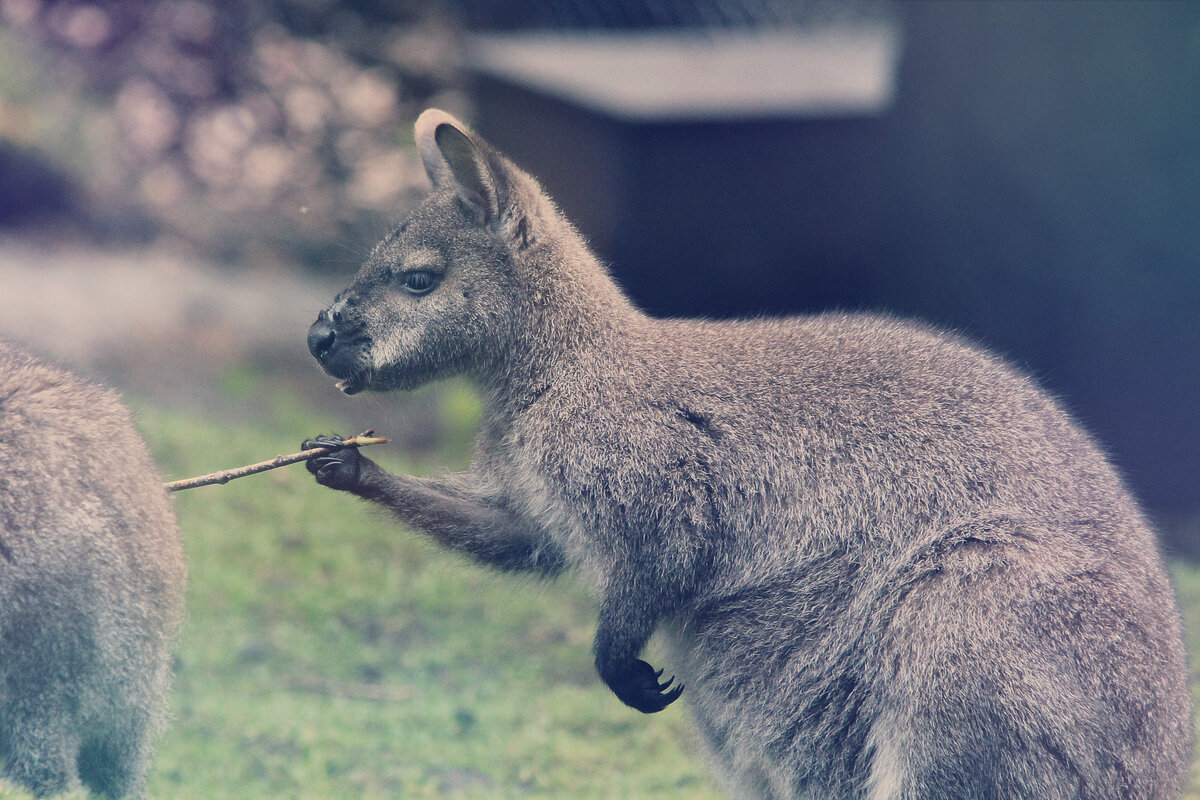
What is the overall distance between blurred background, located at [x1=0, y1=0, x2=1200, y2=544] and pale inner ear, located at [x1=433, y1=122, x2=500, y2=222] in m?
2.51

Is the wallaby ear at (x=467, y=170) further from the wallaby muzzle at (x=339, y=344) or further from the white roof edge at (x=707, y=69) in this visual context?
the white roof edge at (x=707, y=69)

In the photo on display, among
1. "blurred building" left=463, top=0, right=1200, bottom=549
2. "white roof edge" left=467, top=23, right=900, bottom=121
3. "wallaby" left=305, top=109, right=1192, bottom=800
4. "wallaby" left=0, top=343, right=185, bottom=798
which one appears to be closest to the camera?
"wallaby" left=305, top=109, right=1192, bottom=800

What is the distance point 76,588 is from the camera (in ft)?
12.0

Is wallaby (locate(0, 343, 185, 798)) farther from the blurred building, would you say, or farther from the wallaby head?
the blurred building

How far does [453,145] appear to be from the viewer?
12.9 ft

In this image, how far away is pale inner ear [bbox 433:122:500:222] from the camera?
153 inches

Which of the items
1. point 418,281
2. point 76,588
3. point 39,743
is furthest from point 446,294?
point 39,743

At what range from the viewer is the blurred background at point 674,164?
7887 millimetres

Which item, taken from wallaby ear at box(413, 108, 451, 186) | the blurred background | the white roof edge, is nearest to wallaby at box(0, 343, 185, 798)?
wallaby ear at box(413, 108, 451, 186)

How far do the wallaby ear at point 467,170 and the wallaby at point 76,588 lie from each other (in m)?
1.44

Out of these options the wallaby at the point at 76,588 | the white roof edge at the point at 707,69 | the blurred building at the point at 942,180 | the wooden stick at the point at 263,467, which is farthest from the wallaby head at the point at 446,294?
the white roof edge at the point at 707,69

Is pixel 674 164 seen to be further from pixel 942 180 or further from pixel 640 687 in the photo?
pixel 640 687

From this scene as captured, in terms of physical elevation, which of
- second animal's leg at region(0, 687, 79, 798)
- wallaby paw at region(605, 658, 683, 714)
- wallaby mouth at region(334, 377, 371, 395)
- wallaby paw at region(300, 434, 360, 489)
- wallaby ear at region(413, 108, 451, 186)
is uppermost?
wallaby ear at region(413, 108, 451, 186)

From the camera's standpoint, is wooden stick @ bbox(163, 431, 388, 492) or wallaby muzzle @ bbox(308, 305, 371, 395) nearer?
wooden stick @ bbox(163, 431, 388, 492)
